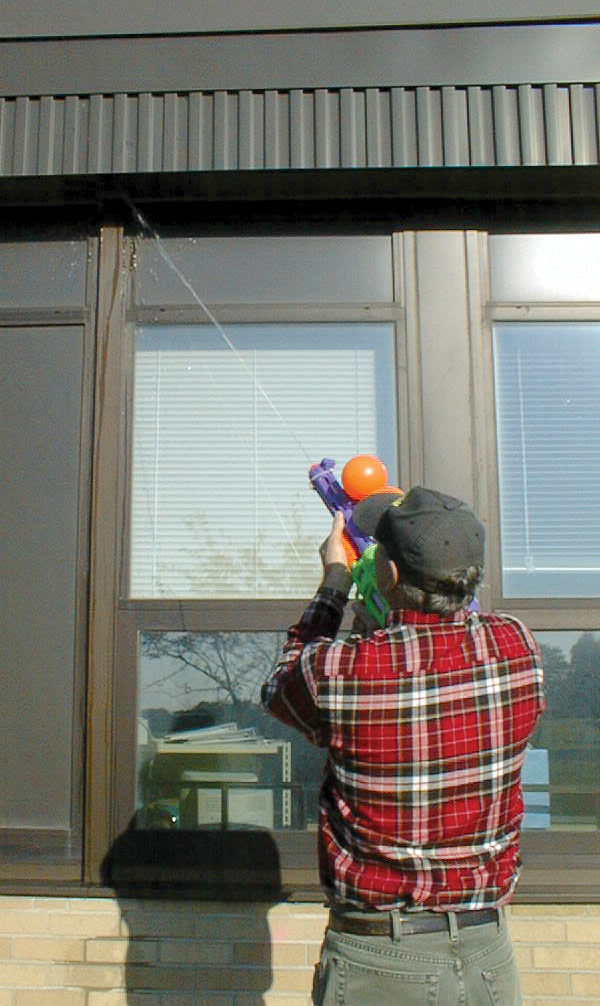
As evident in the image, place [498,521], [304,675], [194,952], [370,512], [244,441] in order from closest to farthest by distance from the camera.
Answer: [304,675] → [370,512] → [194,952] → [498,521] → [244,441]

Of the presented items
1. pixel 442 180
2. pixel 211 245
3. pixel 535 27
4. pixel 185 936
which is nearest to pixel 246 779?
pixel 185 936

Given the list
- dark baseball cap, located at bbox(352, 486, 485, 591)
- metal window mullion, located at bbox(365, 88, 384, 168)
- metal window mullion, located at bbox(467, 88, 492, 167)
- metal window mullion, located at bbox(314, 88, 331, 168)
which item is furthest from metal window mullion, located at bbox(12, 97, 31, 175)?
dark baseball cap, located at bbox(352, 486, 485, 591)

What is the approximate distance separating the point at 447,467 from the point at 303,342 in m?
0.77

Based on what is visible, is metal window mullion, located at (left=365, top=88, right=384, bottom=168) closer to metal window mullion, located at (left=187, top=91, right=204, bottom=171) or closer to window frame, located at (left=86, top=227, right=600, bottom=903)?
window frame, located at (left=86, top=227, right=600, bottom=903)

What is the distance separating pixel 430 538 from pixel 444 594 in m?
0.13

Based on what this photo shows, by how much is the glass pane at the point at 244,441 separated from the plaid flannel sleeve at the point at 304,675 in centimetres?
160

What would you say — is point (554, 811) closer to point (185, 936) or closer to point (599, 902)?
point (599, 902)

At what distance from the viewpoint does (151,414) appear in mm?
4051

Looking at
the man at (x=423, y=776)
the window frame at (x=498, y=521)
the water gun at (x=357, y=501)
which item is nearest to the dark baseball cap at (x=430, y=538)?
the man at (x=423, y=776)

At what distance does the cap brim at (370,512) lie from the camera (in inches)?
99.6

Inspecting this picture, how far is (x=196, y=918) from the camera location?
3609 mm

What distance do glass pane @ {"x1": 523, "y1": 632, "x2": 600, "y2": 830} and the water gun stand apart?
1.36 metres

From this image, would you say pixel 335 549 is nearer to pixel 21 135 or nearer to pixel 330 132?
pixel 330 132

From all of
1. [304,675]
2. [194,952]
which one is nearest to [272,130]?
[304,675]
